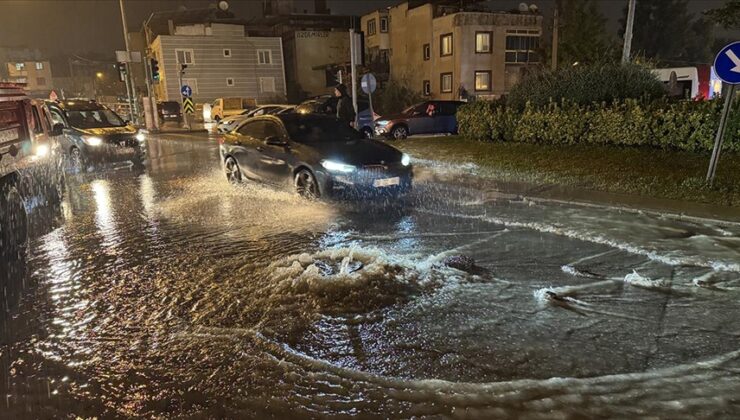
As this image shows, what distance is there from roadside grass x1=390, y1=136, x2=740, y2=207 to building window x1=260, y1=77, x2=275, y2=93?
1444 inches

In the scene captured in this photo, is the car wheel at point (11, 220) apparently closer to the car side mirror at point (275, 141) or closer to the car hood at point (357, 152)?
the car side mirror at point (275, 141)

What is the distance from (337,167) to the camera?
27.8 ft

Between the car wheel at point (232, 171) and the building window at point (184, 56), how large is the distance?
36.7 m

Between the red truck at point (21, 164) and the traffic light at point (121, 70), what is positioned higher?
the traffic light at point (121, 70)

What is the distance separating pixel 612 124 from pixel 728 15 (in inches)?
175

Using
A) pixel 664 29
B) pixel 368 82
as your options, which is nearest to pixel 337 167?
pixel 368 82

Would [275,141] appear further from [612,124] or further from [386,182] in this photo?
[612,124]

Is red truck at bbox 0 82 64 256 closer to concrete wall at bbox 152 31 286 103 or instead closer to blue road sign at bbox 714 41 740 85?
blue road sign at bbox 714 41 740 85

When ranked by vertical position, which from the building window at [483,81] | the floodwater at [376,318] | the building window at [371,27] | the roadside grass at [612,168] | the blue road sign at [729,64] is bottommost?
the floodwater at [376,318]

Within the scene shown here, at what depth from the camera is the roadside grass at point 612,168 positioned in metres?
8.81

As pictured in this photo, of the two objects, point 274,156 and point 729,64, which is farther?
point 274,156

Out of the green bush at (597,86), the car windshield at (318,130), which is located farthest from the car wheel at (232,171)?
the green bush at (597,86)

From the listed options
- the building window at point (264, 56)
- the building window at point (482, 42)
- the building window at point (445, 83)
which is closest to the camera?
the building window at point (482, 42)

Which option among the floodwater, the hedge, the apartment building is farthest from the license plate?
the apartment building
